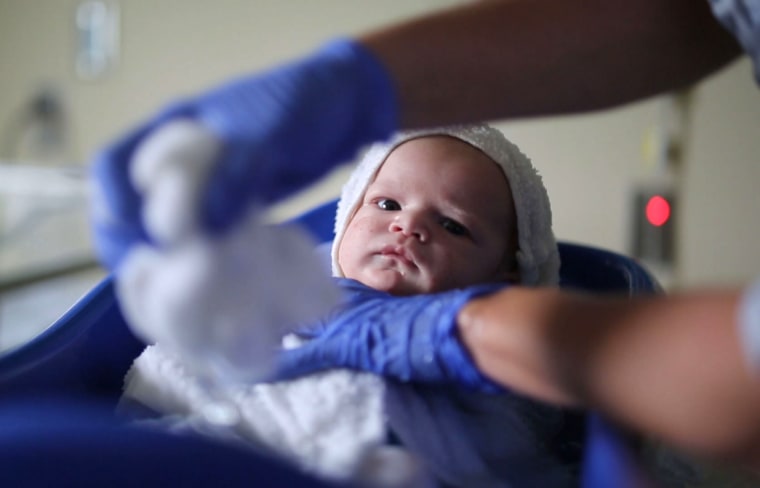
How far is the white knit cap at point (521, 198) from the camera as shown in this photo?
29.6 inches

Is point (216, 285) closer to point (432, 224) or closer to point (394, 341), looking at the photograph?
point (394, 341)

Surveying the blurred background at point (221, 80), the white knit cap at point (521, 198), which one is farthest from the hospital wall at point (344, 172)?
the white knit cap at point (521, 198)

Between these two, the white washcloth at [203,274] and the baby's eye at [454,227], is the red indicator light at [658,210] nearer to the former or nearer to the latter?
the baby's eye at [454,227]

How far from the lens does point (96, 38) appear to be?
7.43 feet

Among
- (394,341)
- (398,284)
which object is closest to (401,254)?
(398,284)

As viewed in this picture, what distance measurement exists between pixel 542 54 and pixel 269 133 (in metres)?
0.19

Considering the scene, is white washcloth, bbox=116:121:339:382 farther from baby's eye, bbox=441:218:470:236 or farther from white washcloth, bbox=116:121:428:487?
baby's eye, bbox=441:218:470:236

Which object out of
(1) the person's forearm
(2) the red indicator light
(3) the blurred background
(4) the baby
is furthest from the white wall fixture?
(1) the person's forearm

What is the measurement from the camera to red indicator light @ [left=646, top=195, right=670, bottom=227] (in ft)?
6.13

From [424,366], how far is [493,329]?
0.09m

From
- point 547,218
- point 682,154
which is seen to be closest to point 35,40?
point 682,154

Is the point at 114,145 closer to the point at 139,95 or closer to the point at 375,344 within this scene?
the point at 375,344

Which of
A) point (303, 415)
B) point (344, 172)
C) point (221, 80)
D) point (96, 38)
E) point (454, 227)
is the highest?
point (96, 38)

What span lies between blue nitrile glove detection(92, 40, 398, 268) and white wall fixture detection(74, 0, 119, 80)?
1.99 m
